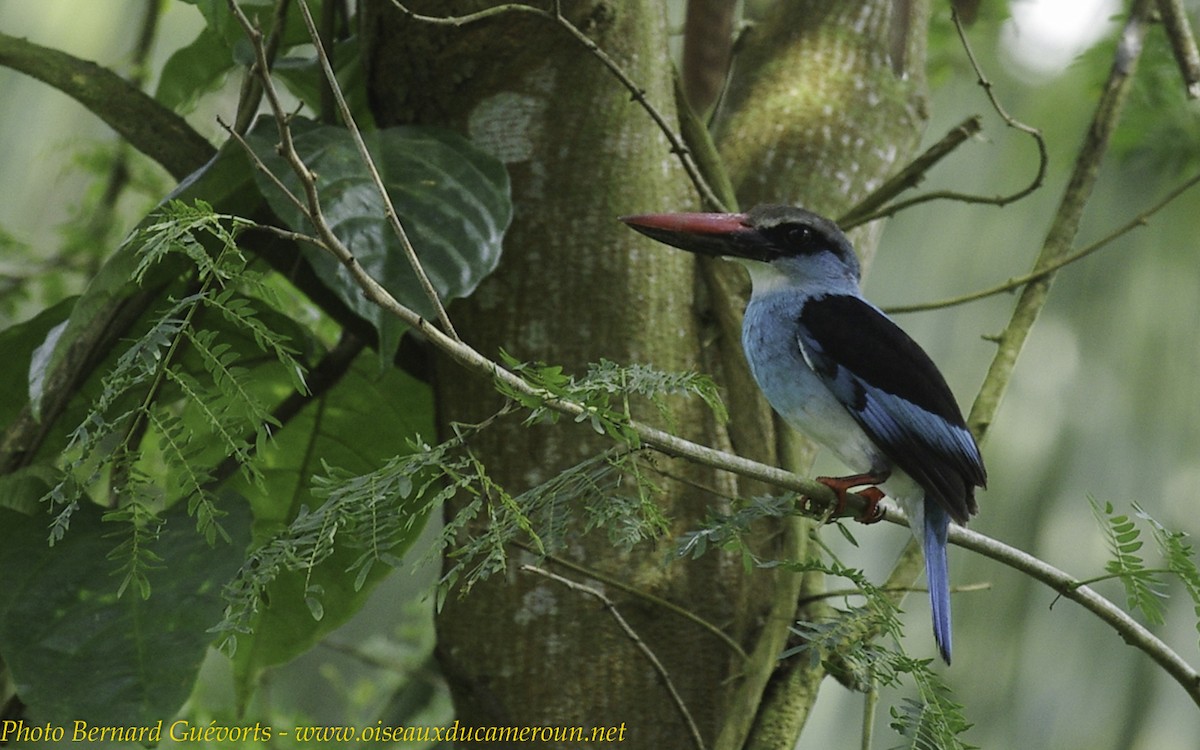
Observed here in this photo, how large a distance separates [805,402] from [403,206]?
2.23 feet

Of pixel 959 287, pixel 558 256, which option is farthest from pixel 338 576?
pixel 959 287

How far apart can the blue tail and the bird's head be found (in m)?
0.46

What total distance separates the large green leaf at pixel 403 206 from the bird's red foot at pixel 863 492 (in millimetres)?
558

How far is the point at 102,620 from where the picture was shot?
1663 mm

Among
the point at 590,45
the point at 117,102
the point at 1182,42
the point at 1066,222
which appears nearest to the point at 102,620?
the point at 117,102

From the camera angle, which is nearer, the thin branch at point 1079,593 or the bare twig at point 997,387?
the bare twig at point 997,387

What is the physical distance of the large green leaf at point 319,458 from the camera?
82.0 inches

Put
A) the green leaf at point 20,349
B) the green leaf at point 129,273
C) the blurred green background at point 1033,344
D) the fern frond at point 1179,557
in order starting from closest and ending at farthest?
1. the fern frond at point 1179,557
2. the green leaf at point 129,273
3. the green leaf at point 20,349
4. the blurred green background at point 1033,344

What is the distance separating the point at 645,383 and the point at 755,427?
2.12 feet

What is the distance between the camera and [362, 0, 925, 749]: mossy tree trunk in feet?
5.43

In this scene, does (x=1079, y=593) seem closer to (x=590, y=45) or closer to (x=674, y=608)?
(x=674, y=608)

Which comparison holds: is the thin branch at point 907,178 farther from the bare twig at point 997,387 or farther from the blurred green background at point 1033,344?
the blurred green background at point 1033,344

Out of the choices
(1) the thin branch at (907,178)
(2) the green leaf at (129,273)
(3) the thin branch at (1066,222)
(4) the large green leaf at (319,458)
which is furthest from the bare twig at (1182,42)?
(2) the green leaf at (129,273)

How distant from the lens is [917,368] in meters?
1.88
